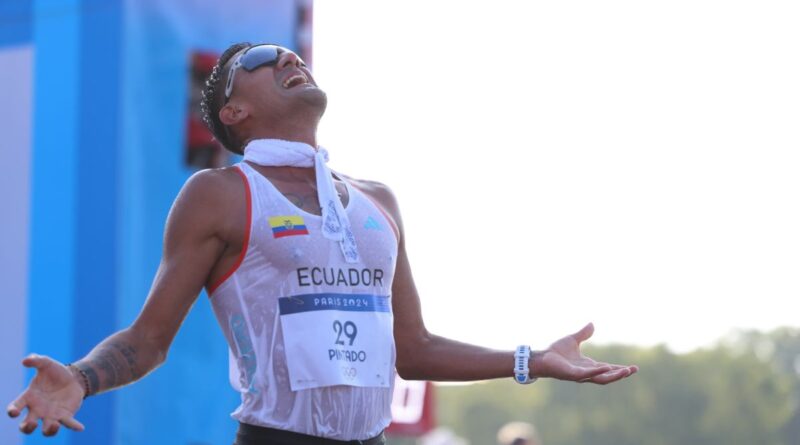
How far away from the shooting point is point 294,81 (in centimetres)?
368

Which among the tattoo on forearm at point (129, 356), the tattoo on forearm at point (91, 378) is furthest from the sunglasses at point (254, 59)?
the tattoo on forearm at point (91, 378)

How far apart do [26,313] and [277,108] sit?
11.1 feet

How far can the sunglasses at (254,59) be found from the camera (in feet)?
12.1

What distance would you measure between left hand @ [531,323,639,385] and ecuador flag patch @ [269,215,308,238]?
0.80 m

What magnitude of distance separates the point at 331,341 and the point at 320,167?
0.56 m

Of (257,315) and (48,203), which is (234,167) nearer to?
(257,315)

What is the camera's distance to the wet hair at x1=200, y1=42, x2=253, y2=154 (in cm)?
380

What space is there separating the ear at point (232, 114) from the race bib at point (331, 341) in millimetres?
653

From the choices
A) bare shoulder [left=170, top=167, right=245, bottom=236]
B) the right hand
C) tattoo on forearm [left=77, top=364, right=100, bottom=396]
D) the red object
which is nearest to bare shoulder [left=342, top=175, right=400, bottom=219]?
bare shoulder [left=170, top=167, right=245, bottom=236]

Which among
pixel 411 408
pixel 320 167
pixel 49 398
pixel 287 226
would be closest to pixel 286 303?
pixel 287 226

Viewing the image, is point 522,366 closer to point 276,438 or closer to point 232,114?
point 276,438

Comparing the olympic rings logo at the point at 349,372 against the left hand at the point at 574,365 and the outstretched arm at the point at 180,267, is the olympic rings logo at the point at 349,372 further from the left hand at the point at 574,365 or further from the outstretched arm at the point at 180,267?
the left hand at the point at 574,365

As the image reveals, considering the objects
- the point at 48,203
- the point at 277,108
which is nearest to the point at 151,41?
the point at 48,203

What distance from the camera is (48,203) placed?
6547mm
